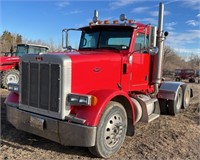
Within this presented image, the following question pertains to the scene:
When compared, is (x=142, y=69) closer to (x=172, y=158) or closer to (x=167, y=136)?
(x=167, y=136)

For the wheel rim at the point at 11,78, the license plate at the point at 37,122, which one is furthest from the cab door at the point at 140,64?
the wheel rim at the point at 11,78

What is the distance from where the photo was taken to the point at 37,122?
4730 millimetres

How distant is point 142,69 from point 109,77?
1.63m

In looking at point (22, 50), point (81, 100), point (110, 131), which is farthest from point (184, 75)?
point (81, 100)

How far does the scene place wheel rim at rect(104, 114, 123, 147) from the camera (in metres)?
4.78

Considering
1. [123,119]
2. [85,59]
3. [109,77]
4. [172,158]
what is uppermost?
[85,59]

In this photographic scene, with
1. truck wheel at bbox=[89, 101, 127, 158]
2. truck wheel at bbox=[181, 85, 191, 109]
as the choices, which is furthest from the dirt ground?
truck wheel at bbox=[181, 85, 191, 109]

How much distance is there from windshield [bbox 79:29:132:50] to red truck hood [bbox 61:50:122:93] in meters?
0.41

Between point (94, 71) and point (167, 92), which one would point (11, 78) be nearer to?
point (167, 92)

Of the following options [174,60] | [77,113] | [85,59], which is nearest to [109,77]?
[85,59]

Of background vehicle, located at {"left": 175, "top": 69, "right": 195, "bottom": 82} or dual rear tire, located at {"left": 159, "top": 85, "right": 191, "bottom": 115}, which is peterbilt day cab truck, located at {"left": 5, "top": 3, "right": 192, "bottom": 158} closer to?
dual rear tire, located at {"left": 159, "top": 85, "right": 191, "bottom": 115}

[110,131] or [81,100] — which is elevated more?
[81,100]

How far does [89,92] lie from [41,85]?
864 mm

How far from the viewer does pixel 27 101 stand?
5031 millimetres
